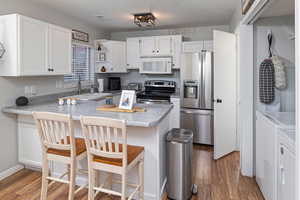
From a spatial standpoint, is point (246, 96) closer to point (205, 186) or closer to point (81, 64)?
point (205, 186)

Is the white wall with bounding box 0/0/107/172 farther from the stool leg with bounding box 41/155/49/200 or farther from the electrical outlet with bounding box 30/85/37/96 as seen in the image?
the stool leg with bounding box 41/155/49/200

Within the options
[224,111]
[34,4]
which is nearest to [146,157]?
[224,111]

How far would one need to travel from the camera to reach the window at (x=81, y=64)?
14.2 ft

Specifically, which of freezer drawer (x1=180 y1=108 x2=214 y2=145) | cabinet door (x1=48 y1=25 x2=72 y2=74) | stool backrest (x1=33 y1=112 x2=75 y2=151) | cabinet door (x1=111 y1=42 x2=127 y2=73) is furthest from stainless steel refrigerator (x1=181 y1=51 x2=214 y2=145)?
stool backrest (x1=33 y1=112 x2=75 y2=151)

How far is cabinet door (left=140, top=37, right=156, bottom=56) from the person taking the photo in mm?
4758

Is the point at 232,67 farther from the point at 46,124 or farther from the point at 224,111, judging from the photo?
the point at 46,124

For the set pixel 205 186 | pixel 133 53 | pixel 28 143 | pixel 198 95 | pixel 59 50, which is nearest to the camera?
pixel 205 186

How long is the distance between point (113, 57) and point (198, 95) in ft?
7.23

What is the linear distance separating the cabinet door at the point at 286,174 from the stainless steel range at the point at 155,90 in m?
2.87

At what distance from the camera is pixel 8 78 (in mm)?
2797

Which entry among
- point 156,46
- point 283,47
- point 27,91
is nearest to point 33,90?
point 27,91

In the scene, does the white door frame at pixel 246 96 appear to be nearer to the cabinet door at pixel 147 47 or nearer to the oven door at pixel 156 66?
the oven door at pixel 156 66

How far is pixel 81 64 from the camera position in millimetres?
4598

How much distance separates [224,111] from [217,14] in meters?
1.88
